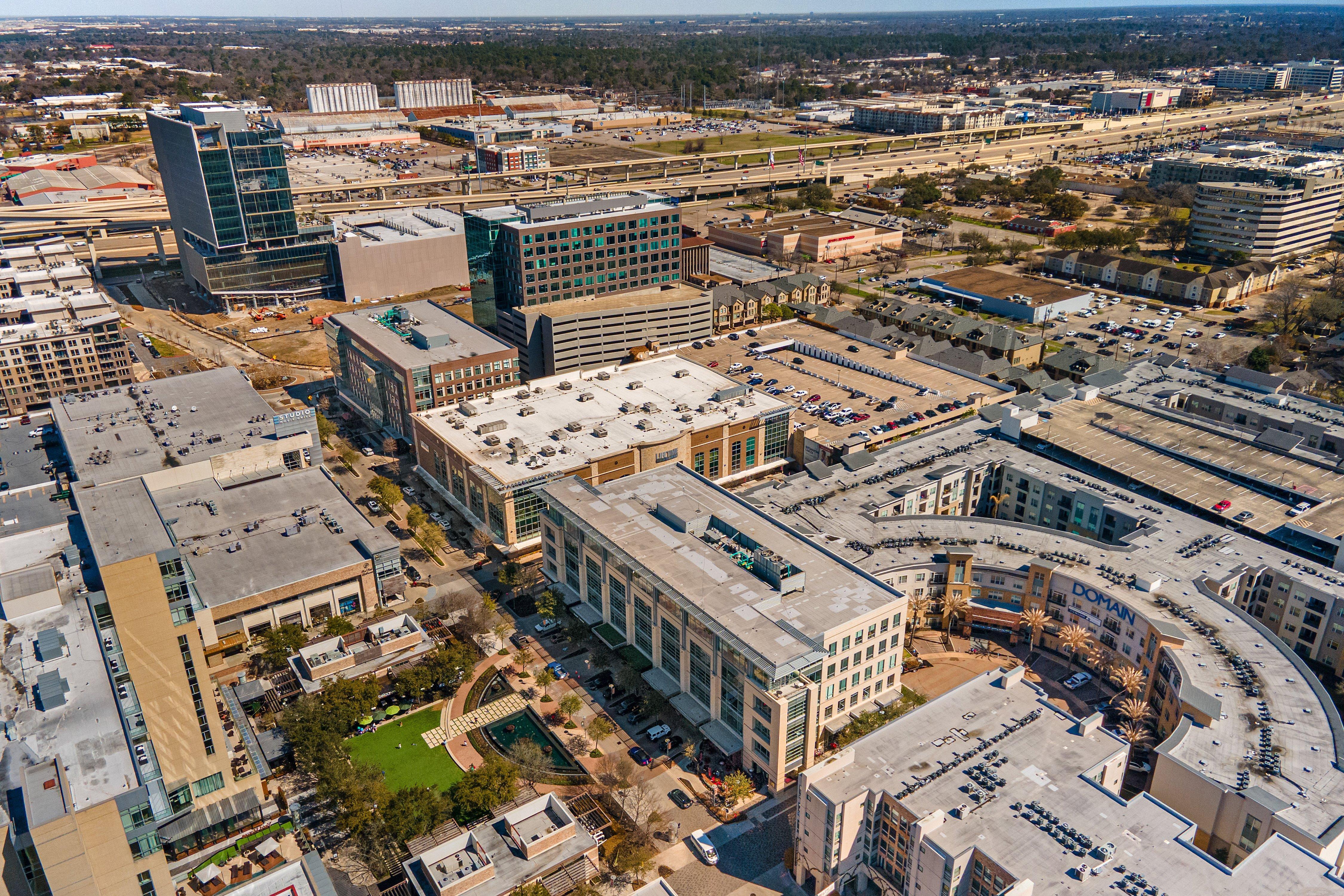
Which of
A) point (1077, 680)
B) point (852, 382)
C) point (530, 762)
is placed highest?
point (852, 382)

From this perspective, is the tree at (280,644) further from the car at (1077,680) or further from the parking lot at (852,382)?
the car at (1077,680)

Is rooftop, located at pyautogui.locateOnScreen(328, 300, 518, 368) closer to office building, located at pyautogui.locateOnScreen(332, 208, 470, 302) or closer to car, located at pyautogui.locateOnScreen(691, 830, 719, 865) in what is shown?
office building, located at pyautogui.locateOnScreen(332, 208, 470, 302)

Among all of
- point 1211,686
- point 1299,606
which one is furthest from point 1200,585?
point 1211,686

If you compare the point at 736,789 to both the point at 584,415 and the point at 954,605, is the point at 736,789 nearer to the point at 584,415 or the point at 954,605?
the point at 954,605

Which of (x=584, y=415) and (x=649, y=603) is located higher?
(x=584, y=415)

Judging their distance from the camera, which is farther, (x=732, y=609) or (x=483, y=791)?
(x=732, y=609)

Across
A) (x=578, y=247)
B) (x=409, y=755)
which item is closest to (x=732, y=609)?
(x=409, y=755)
